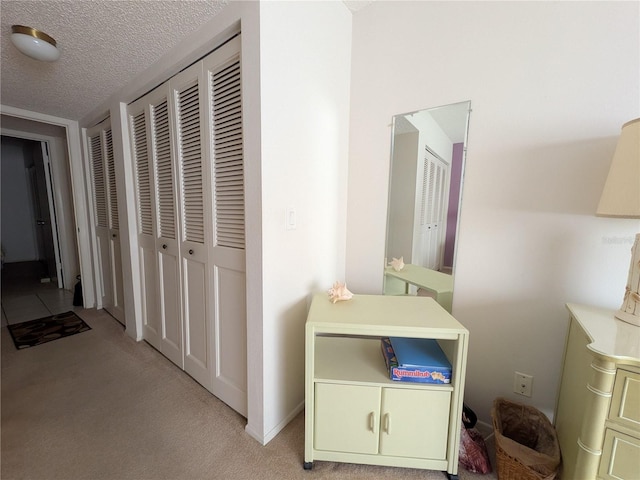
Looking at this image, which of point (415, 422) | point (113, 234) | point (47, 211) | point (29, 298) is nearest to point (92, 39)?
point (113, 234)

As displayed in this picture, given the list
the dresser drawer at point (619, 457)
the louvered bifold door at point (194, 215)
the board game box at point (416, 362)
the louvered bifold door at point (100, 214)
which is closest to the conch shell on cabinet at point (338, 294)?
the board game box at point (416, 362)

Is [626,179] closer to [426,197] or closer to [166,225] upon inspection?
[426,197]

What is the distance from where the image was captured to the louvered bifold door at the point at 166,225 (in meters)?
1.66

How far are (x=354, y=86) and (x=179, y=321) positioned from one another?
1943 mm

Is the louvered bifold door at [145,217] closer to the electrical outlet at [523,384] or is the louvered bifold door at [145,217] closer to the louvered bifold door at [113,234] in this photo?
the louvered bifold door at [113,234]

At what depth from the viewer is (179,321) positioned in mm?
1746

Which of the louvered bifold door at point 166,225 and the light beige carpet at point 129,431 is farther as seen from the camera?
the louvered bifold door at point 166,225

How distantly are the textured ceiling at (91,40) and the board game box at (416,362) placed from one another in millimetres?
1775

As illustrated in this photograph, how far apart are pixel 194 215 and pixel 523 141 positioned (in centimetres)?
177

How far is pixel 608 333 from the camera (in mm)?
821

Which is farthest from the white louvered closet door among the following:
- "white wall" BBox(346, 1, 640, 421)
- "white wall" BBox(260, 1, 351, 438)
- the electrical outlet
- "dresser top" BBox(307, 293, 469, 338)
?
the electrical outlet

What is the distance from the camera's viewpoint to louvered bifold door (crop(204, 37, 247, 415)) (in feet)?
4.05

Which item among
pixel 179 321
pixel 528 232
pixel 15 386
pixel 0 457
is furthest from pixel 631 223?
pixel 15 386

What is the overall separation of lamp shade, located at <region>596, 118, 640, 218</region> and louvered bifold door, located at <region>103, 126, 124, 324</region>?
310 centimetres
